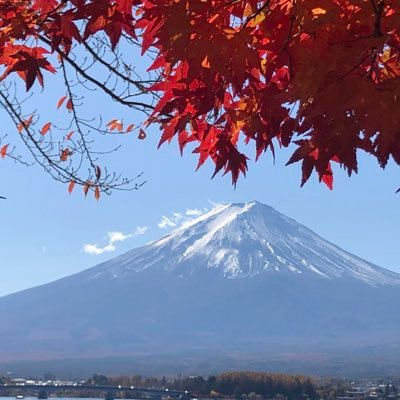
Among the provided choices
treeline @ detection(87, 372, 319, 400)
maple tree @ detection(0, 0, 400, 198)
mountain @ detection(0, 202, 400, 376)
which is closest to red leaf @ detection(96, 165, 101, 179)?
maple tree @ detection(0, 0, 400, 198)

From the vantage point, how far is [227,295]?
185m

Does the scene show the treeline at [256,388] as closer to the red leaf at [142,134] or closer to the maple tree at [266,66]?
the red leaf at [142,134]

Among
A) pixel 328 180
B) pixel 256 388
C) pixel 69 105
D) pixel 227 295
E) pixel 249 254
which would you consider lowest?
pixel 256 388

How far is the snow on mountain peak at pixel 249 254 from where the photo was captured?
17988cm

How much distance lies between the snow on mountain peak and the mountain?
0.71 feet

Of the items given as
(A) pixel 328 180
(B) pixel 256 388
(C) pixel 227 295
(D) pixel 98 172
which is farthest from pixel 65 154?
(C) pixel 227 295

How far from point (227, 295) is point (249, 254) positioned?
1010 centimetres

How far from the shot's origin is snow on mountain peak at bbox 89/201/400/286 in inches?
7082

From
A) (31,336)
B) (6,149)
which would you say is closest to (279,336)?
(31,336)

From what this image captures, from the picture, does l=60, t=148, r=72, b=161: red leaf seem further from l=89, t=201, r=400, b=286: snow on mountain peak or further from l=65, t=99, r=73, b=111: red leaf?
l=89, t=201, r=400, b=286: snow on mountain peak

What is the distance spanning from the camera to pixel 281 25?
238 centimetres

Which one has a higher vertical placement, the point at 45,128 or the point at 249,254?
the point at 249,254

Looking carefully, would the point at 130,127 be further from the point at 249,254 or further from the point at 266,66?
the point at 249,254

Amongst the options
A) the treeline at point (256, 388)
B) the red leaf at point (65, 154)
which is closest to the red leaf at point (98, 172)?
the red leaf at point (65, 154)
